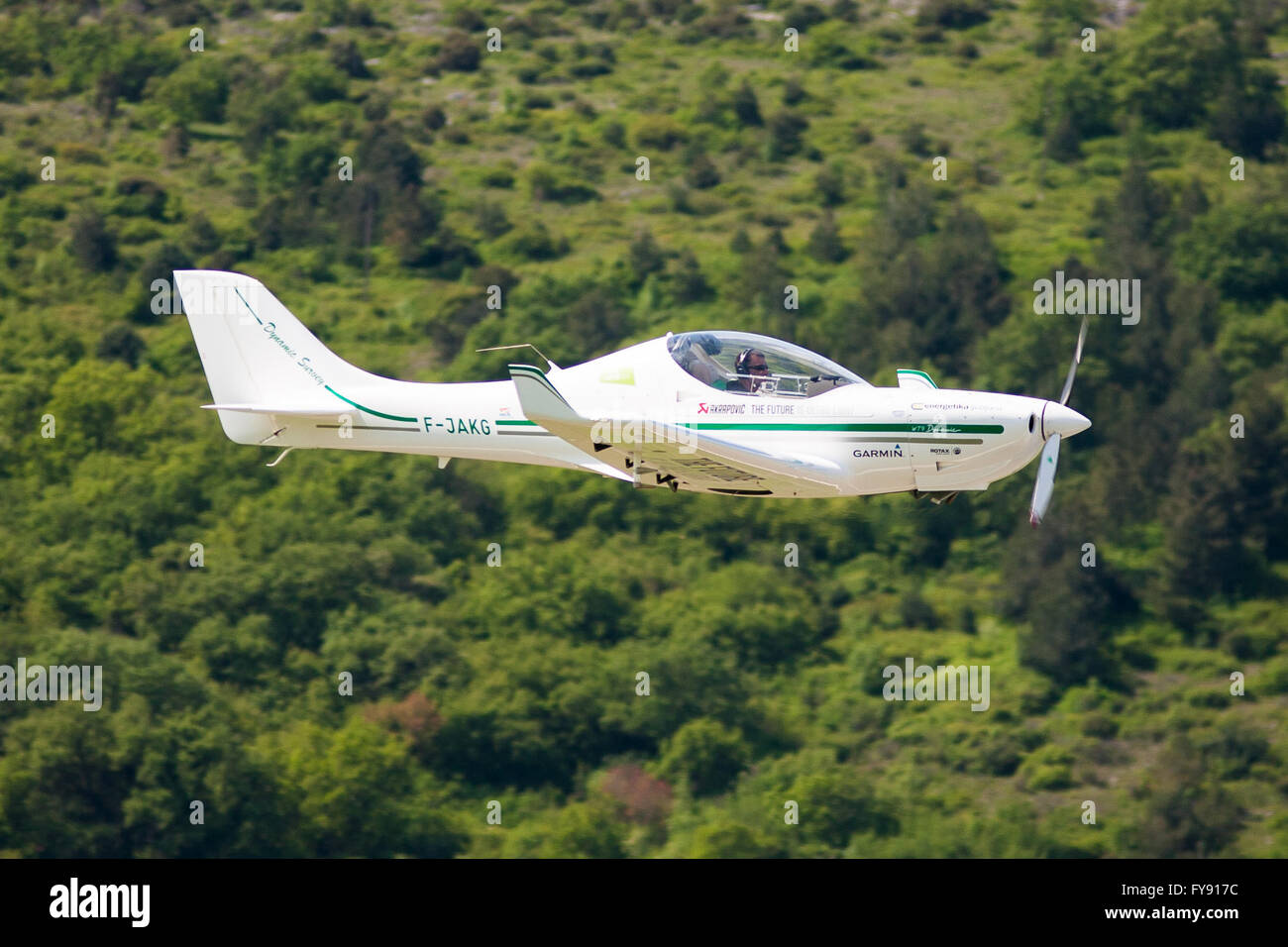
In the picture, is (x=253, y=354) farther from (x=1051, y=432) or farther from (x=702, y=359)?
(x=1051, y=432)

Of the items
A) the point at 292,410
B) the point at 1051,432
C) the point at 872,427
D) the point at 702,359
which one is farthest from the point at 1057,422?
the point at 292,410

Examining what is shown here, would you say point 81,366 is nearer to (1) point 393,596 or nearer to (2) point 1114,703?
(1) point 393,596

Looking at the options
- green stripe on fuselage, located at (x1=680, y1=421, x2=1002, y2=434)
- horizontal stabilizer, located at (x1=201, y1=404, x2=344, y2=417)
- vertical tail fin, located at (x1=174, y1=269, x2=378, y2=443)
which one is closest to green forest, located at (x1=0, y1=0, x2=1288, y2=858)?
vertical tail fin, located at (x1=174, y1=269, x2=378, y2=443)

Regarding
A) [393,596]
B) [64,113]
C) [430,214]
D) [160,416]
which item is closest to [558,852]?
[393,596]

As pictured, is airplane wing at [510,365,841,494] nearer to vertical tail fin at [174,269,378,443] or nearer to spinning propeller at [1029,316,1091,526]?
spinning propeller at [1029,316,1091,526]

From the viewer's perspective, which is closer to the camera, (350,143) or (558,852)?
(558,852)

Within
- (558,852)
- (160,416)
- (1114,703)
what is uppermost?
(160,416)
